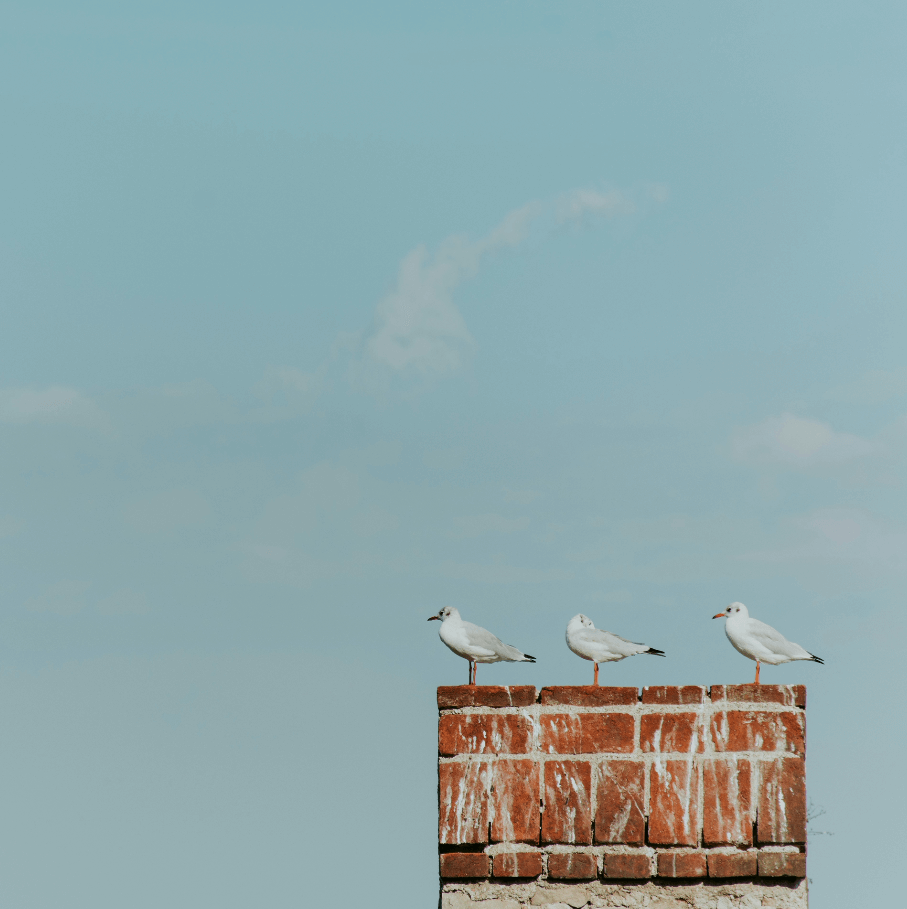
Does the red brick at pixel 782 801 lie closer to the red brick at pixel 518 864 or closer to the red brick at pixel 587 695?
the red brick at pixel 587 695

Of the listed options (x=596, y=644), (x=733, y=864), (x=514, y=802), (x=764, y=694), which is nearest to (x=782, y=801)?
(x=733, y=864)

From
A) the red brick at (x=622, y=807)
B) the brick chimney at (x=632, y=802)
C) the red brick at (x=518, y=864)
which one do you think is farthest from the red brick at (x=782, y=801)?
the red brick at (x=518, y=864)

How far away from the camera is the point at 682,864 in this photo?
4.93 m

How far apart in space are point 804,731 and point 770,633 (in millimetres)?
2670

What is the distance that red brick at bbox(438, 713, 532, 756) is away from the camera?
5078 millimetres

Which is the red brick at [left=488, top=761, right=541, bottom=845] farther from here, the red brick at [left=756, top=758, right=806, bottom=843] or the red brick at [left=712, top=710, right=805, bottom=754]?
the red brick at [left=756, top=758, right=806, bottom=843]

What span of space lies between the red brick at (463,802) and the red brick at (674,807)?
0.69 meters

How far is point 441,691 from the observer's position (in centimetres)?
520

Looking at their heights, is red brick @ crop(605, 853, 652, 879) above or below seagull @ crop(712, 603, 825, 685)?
below

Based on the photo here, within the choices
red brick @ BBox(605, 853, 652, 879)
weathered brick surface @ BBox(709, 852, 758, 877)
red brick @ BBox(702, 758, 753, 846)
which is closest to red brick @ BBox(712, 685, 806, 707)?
red brick @ BBox(702, 758, 753, 846)

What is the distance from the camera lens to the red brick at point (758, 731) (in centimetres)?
499

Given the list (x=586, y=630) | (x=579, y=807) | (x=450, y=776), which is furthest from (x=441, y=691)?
(x=586, y=630)

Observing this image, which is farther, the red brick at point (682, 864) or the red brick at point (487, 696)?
the red brick at point (487, 696)

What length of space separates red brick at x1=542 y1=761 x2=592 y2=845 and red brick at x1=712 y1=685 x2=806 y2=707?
0.66 meters
